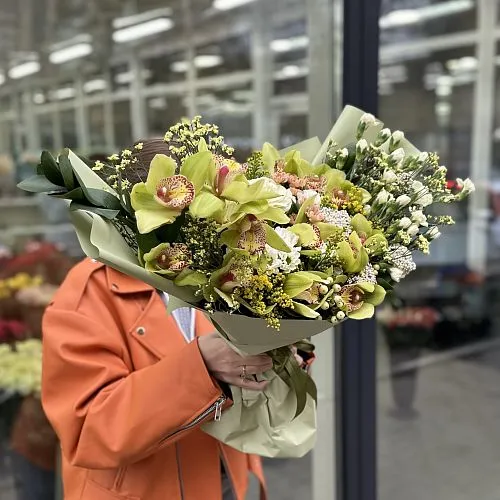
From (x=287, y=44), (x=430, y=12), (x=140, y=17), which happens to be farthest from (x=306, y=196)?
(x=430, y=12)

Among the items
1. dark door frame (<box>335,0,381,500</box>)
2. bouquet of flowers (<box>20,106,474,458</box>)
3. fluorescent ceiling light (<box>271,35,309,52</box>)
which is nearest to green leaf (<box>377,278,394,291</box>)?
bouquet of flowers (<box>20,106,474,458</box>)

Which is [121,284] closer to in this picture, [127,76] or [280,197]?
[280,197]

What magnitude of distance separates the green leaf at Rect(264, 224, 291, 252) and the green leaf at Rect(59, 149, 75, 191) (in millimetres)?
311

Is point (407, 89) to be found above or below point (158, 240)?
above

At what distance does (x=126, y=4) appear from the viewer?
4.45 metres

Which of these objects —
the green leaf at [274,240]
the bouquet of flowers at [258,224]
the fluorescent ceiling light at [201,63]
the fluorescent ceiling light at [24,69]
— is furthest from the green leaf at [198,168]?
the fluorescent ceiling light at [201,63]

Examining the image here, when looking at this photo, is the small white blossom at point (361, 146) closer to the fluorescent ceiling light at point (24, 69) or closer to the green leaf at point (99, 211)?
the green leaf at point (99, 211)

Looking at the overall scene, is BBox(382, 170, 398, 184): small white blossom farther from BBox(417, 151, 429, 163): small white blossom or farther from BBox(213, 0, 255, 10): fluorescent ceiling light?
BBox(213, 0, 255, 10): fluorescent ceiling light

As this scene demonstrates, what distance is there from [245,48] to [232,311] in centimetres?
425

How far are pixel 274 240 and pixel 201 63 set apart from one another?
4450 mm

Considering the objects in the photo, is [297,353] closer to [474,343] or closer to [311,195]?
[311,195]

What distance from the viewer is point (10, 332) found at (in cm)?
238

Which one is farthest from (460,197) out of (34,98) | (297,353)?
(34,98)

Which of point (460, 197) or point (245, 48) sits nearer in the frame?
point (460, 197)
